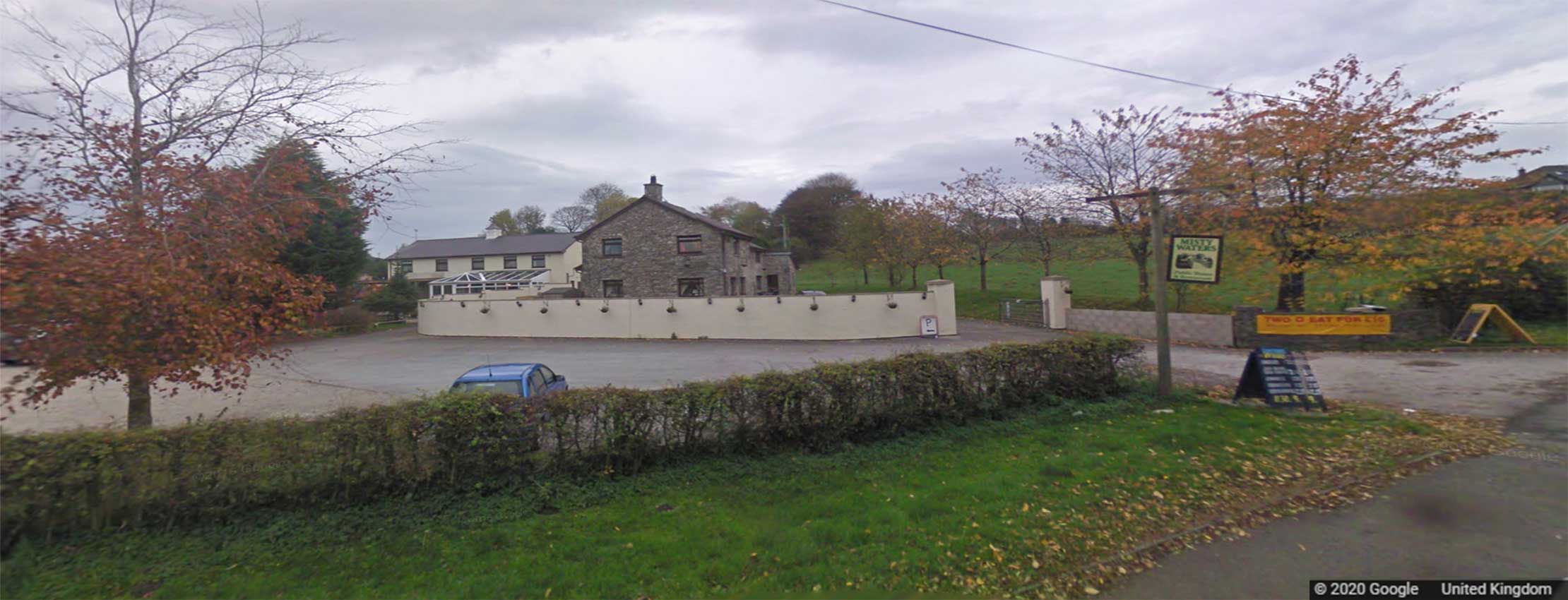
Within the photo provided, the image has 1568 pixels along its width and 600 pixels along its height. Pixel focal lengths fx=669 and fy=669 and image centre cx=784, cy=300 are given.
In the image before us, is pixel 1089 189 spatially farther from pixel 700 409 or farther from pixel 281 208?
pixel 281 208

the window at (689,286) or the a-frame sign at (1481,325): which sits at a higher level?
the window at (689,286)

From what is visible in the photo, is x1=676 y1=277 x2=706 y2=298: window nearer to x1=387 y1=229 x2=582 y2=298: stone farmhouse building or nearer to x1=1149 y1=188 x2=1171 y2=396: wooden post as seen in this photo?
x1=387 y1=229 x2=582 y2=298: stone farmhouse building

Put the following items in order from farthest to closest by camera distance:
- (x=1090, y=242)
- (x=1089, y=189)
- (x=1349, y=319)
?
(x=1090, y=242) → (x=1089, y=189) → (x=1349, y=319)

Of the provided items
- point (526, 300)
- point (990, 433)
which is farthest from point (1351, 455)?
point (526, 300)

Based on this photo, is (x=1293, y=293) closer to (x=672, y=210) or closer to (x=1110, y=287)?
(x=1110, y=287)

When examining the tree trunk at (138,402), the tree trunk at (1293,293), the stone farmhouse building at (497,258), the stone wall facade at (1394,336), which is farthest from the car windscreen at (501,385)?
the stone farmhouse building at (497,258)

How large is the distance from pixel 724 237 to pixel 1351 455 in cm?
2906

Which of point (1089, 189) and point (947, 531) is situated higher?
point (1089, 189)

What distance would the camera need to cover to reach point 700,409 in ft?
20.1

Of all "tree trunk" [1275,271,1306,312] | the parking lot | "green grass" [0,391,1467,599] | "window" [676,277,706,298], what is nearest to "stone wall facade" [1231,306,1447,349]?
"tree trunk" [1275,271,1306,312]

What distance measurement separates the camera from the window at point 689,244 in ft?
109

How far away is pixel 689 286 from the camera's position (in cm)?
3353

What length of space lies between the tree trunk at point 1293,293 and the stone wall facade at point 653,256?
2249 centimetres

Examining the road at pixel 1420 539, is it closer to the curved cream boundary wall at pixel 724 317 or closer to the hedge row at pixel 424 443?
the hedge row at pixel 424 443
